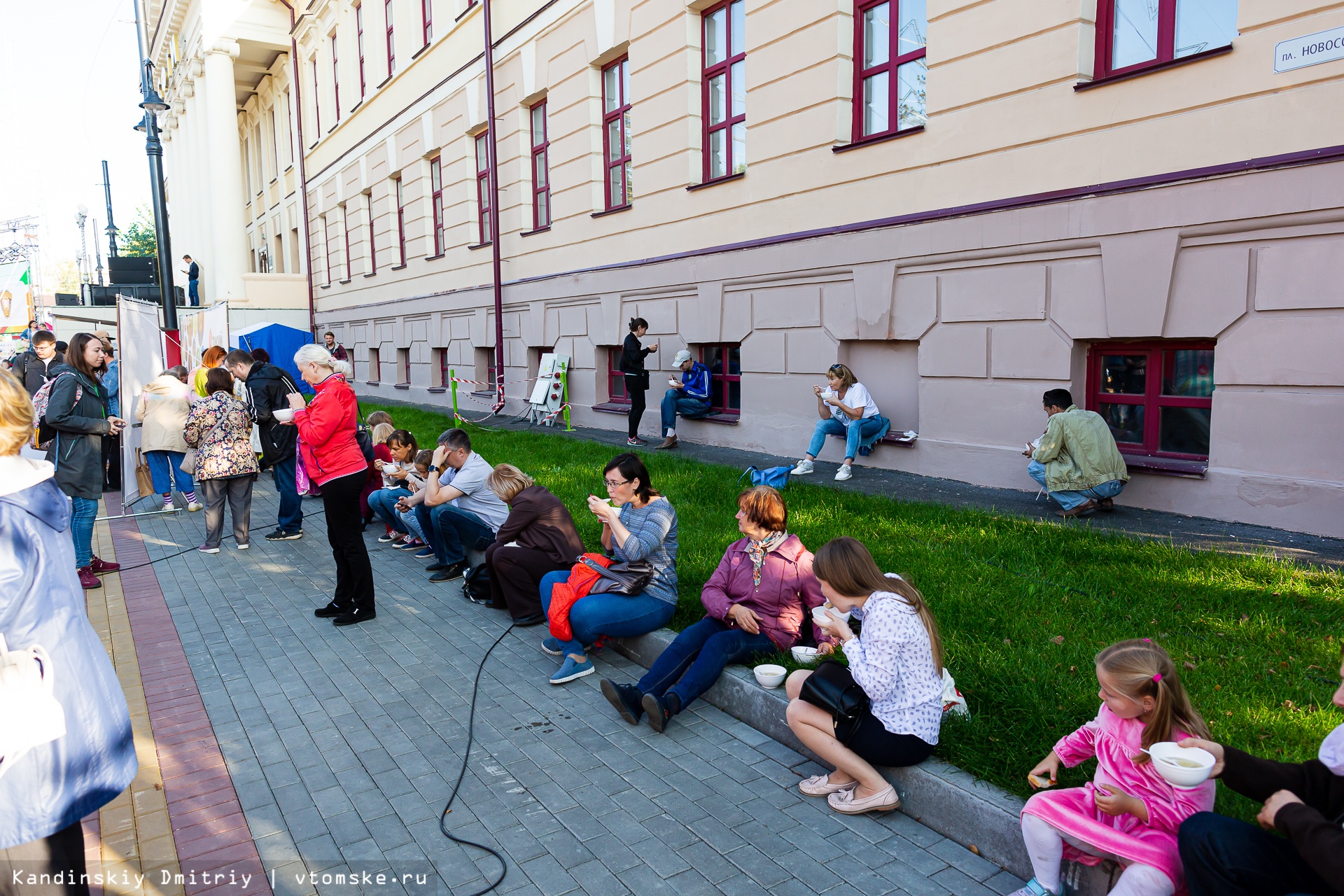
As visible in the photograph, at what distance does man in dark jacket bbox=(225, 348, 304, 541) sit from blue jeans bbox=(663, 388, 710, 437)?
5188 millimetres

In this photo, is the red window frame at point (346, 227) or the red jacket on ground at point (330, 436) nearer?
the red jacket on ground at point (330, 436)

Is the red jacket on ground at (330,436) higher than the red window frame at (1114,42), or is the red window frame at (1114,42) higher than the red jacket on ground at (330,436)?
the red window frame at (1114,42)

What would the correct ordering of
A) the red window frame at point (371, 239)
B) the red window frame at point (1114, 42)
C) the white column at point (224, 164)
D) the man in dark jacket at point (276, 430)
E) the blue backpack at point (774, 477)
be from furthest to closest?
the white column at point (224, 164), the red window frame at point (371, 239), the man in dark jacket at point (276, 430), the blue backpack at point (774, 477), the red window frame at point (1114, 42)

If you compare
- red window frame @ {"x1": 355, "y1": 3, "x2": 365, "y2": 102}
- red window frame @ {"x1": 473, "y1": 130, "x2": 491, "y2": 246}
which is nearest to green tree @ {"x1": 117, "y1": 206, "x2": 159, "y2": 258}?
red window frame @ {"x1": 355, "y1": 3, "x2": 365, "y2": 102}

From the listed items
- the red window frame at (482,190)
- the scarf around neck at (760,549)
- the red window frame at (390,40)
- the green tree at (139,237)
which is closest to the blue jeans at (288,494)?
the scarf around neck at (760,549)

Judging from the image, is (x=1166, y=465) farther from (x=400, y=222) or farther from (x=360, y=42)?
(x=360, y=42)

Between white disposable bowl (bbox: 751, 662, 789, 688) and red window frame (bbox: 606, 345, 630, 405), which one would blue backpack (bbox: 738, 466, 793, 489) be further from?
red window frame (bbox: 606, 345, 630, 405)

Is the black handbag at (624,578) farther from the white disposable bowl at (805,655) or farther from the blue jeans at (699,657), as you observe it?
the white disposable bowl at (805,655)

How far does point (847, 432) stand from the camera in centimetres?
1028

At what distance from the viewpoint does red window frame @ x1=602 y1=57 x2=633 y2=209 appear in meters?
14.5

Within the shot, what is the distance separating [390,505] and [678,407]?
208 inches

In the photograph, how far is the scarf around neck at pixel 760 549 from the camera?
4.97m

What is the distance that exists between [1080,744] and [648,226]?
11766 mm

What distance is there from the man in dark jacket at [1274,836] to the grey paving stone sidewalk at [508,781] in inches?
33.6
